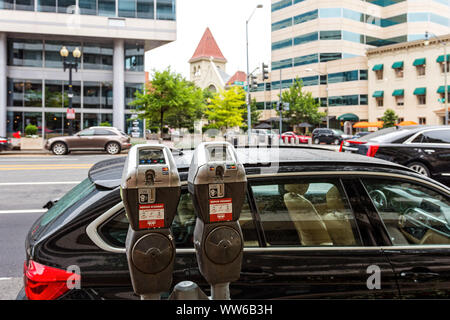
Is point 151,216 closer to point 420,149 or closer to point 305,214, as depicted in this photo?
point 305,214

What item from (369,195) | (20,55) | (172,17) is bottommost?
(369,195)

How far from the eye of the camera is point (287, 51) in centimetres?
5959

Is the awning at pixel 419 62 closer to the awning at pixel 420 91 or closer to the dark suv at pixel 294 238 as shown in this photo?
the awning at pixel 420 91

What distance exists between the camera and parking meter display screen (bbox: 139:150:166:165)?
190 centimetres

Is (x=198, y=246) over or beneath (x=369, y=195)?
beneath

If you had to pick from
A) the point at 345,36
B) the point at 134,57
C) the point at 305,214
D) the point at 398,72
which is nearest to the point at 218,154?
the point at 305,214

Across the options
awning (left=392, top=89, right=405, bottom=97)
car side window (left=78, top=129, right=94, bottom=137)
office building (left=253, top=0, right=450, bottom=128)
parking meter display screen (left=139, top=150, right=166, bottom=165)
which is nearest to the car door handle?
parking meter display screen (left=139, top=150, right=166, bottom=165)

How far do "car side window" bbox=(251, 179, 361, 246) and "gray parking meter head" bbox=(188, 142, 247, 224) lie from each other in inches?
17.4

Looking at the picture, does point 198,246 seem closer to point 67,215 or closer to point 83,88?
point 67,215

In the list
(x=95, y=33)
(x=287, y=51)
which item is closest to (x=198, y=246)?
(x=95, y=33)

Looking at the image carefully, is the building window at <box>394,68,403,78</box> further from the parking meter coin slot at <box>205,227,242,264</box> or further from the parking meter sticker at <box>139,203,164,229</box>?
the parking meter sticker at <box>139,203,164,229</box>

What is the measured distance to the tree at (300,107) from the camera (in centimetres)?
5100

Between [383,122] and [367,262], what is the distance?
151ft

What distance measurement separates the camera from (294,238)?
240 cm
